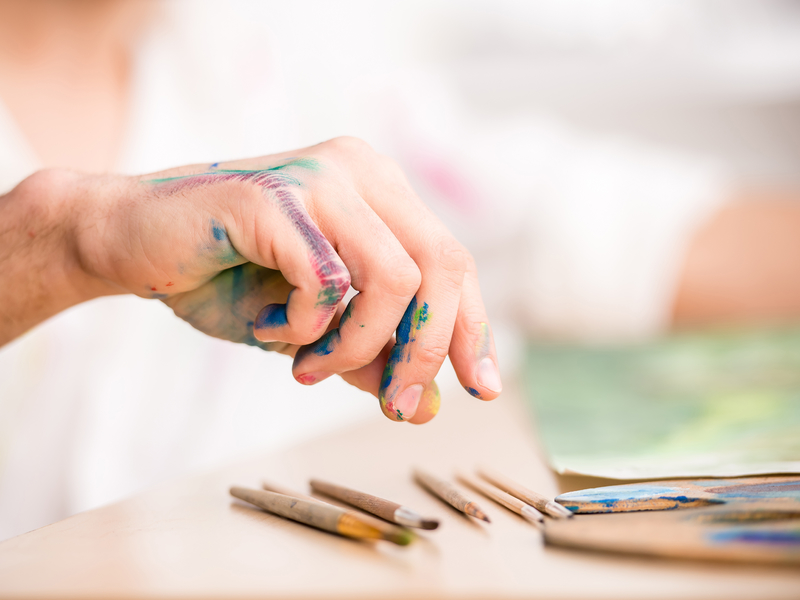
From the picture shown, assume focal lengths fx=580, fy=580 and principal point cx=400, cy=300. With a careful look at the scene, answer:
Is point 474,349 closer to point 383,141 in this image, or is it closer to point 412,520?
point 412,520

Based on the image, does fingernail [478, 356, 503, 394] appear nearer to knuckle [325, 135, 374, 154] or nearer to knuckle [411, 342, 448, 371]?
knuckle [411, 342, 448, 371]

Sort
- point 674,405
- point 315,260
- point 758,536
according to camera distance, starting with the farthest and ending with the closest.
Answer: point 674,405 → point 315,260 → point 758,536

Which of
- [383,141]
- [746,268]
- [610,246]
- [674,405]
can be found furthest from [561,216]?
[674,405]

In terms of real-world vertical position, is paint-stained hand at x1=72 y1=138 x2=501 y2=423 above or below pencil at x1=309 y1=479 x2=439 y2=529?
above

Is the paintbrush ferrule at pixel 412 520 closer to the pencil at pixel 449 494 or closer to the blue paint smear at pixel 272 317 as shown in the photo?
the pencil at pixel 449 494

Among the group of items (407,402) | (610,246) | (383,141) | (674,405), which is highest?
(383,141)

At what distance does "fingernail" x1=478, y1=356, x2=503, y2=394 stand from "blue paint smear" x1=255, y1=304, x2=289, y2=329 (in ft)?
0.48

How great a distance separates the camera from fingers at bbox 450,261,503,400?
16.8 inches

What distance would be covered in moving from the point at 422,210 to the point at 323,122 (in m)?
1.13

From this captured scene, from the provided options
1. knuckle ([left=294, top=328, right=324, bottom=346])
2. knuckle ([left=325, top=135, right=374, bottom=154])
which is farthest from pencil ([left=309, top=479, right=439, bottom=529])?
knuckle ([left=325, top=135, right=374, bottom=154])

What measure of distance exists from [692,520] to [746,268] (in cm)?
109

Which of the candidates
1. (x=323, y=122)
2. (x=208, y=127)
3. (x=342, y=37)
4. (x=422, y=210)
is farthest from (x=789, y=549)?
(x=342, y=37)

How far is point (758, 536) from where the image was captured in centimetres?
26

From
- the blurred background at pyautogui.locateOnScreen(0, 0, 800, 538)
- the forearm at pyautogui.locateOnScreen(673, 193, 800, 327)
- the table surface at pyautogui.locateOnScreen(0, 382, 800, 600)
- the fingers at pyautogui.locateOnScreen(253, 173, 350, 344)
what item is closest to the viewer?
the table surface at pyautogui.locateOnScreen(0, 382, 800, 600)
